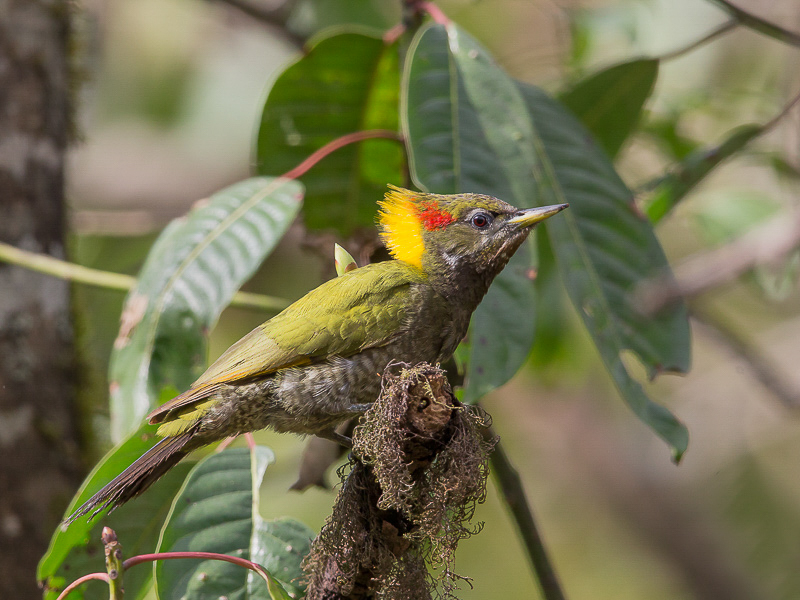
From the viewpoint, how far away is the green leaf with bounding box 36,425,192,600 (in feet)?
8.70

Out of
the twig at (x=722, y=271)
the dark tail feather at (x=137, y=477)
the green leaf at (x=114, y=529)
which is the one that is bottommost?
the green leaf at (x=114, y=529)

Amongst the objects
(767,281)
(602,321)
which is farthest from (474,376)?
(767,281)

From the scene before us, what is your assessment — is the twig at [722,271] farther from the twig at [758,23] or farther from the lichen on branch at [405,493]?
the twig at [758,23]

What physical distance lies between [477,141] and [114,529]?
1.91 metres

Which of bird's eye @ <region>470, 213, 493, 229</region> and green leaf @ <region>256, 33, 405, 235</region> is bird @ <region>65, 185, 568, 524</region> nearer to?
bird's eye @ <region>470, 213, 493, 229</region>

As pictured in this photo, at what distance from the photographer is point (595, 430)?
773cm

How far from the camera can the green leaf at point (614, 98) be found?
150 inches

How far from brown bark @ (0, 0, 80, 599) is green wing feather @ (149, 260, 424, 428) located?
3.84 feet

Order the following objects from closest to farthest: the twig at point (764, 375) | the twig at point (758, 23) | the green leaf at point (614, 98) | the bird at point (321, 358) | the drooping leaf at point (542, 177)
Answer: the bird at point (321, 358) → the drooping leaf at point (542, 177) → the twig at point (758, 23) → the twig at point (764, 375) → the green leaf at point (614, 98)

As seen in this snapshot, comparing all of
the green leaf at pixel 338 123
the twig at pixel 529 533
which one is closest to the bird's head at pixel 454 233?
the green leaf at pixel 338 123

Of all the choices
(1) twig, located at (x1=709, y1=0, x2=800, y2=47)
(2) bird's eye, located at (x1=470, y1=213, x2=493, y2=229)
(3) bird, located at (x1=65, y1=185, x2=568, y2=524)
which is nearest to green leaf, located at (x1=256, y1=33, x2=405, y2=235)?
(2) bird's eye, located at (x1=470, y1=213, x2=493, y2=229)

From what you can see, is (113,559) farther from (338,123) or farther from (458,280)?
(338,123)

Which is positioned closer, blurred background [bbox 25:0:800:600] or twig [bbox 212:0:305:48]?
twig [bbox 212:0:305:48]

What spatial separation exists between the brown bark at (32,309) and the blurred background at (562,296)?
3.94 feet
